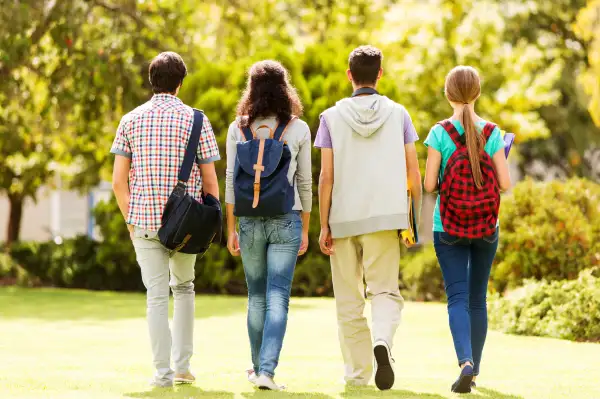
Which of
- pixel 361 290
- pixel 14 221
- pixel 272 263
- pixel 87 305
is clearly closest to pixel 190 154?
pixel 272 263

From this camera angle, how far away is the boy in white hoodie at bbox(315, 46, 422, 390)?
6672 millimetres

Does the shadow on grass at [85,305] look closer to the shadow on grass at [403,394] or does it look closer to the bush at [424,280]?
the bush at [424,280]

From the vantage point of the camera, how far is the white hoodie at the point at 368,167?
666 centimetres

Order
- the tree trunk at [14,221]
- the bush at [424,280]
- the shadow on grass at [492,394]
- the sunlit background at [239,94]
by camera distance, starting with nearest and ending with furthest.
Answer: the shadow on grass at [492,394]
the sunlit background at [239,94]
the bush at [424,280]
the tree trunk at [14,221]

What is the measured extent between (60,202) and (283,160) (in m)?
31.6

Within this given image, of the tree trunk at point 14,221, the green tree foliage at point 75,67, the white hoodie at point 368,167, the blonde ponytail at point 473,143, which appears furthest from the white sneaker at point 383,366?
the tree trunk at point 14,221

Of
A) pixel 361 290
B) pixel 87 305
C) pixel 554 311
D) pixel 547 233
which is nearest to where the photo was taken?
pixel 361 290

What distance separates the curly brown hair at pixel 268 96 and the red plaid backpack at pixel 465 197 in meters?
0.97

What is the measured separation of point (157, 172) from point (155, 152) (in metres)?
0.12

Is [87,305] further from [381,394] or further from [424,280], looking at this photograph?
[381,394]

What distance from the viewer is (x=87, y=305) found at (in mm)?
14930

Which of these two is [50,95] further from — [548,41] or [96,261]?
[548,41]

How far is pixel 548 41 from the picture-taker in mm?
34844

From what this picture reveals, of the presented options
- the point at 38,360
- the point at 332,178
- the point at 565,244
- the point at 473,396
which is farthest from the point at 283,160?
the point at 565,244
